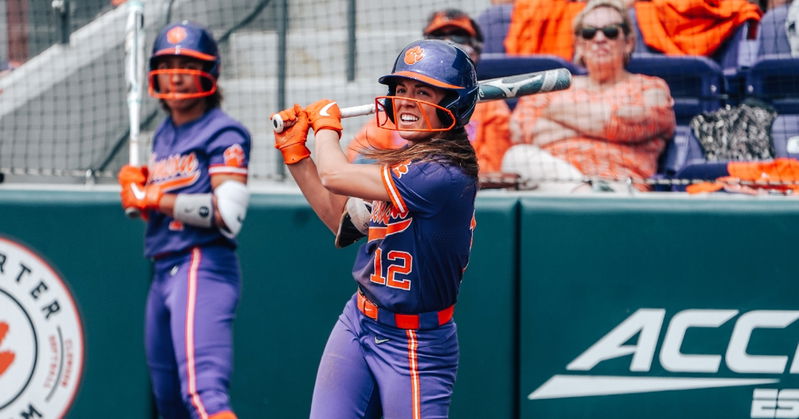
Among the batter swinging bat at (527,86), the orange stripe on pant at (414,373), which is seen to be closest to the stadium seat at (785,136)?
the batter swinging bat at (527,86)

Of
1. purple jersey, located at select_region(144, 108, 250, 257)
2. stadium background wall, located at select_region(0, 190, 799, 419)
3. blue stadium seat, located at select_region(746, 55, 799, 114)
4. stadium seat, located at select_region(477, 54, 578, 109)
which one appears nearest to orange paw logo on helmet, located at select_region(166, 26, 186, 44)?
purple jersey, located at select_region(144, 108, 250, 257)

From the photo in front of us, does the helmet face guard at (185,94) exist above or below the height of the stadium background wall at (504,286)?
above

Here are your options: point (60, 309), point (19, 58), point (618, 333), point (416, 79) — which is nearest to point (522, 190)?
point (618, 333)

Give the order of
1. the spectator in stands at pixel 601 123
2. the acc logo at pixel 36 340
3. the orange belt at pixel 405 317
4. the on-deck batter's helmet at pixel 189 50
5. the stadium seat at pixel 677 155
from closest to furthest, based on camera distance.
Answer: the orange belt at pixel 405 317, the on-deck batter's helmet at pixel 189 50, the acc logo at pixel 36 340, the spectator in stands at pixel 601 123, the stadium seat at pixel 677 155

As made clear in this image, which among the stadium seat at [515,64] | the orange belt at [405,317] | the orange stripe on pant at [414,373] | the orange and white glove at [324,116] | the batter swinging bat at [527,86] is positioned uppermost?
the stadium seat at [515,64]

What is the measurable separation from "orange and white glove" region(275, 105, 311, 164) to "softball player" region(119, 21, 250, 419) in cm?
79

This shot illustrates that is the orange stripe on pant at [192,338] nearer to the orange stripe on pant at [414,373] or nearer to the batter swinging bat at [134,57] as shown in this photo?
the batter swinging bat at [134,57]

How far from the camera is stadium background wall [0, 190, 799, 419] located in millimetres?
3918

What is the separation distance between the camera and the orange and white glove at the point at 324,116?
285 cm

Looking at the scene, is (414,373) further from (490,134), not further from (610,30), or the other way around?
(610,30)

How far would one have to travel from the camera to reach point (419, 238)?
2.76 meters

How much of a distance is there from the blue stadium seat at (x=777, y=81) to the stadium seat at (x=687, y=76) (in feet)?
0.49

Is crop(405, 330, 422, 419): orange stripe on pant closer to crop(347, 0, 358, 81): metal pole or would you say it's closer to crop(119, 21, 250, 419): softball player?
crop(119, 21, 250, 419): softball player

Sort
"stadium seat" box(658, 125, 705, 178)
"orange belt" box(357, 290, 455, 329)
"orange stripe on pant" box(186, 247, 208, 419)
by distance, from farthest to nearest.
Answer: "stadium seat" box(658, 125, 705, 178) < "orange stripe on pant" box(186, 247, 208, 419) < "orange belt" box(357, 290, 455, 329)
